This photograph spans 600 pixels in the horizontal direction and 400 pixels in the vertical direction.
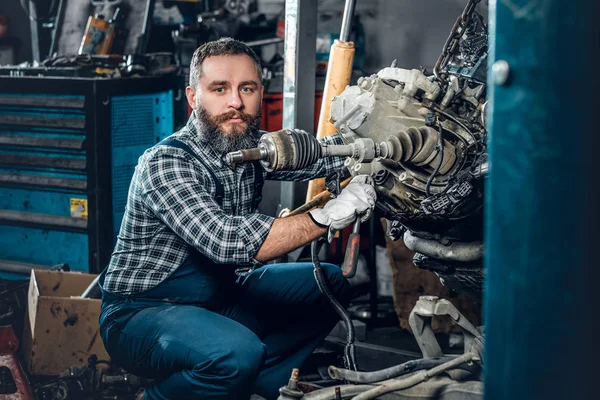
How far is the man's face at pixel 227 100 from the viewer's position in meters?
2.37

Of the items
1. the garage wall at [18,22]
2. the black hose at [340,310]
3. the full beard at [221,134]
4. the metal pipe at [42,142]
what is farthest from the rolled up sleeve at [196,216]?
the garage wall at [18,22]

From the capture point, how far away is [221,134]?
7.78 ft

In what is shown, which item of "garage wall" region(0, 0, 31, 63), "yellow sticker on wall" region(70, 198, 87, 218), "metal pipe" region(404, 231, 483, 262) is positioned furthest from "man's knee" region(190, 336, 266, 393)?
"garage wall" region(0, 0, 31, 63)

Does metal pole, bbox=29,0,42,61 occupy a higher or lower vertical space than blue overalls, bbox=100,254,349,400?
higher

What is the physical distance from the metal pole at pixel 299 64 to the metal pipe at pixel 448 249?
42.9 inches

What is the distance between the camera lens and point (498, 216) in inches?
41.9

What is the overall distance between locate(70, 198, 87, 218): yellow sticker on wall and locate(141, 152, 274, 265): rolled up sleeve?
172 centimetres

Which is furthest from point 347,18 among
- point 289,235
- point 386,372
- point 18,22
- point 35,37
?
point 18,22

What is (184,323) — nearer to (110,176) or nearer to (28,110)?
(110,176)

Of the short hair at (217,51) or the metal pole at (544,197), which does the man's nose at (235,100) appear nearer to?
the short hair at (217,51)

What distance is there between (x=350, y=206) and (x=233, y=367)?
1.90ft

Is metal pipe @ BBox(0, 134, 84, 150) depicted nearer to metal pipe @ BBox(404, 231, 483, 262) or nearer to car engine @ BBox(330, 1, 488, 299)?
car engine @ BBox(330, 1, 488, 299)

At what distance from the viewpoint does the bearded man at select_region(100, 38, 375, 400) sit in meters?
2.11

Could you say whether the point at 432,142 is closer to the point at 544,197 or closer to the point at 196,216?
the point at 196,216
